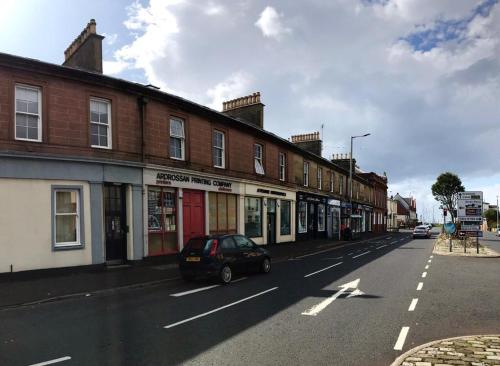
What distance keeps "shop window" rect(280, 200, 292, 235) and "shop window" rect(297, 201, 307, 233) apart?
1.64 metres

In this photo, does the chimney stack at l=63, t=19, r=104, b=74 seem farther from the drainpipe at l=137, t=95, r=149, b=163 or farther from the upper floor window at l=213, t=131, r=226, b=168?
the upper floor window at l=213, t=131, r=226, b=168

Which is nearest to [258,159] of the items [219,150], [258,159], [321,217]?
[258,159]

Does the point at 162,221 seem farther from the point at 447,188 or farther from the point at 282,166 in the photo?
the point at 447,188

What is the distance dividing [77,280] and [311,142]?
28734 millimetres

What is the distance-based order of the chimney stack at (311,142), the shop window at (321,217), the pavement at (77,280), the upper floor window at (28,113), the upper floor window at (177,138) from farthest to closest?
the chimney stack at (311,142), the shop window at (321,217), the upper floor window at (177,138), the upper floor window at (28,113), the pavement at (77,280)

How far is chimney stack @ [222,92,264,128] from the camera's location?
1084 inches

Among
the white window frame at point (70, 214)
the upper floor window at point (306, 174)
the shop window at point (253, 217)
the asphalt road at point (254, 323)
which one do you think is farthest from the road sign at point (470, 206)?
the white window frame at point (70, 214)

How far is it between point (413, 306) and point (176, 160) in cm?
1274

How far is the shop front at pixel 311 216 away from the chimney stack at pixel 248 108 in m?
7.40

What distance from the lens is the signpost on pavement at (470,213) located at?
24.6 meters

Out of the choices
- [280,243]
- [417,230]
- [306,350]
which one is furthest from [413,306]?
[417,230]

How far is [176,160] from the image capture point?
62.7 ft

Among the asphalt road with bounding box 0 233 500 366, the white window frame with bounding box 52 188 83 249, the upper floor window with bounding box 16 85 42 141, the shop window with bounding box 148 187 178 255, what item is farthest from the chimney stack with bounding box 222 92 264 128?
the asphalt road with bounding box 0 233 500 366

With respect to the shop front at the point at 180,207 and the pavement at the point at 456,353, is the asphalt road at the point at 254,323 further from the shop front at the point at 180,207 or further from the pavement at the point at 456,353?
the shop front at the point at 180,207
